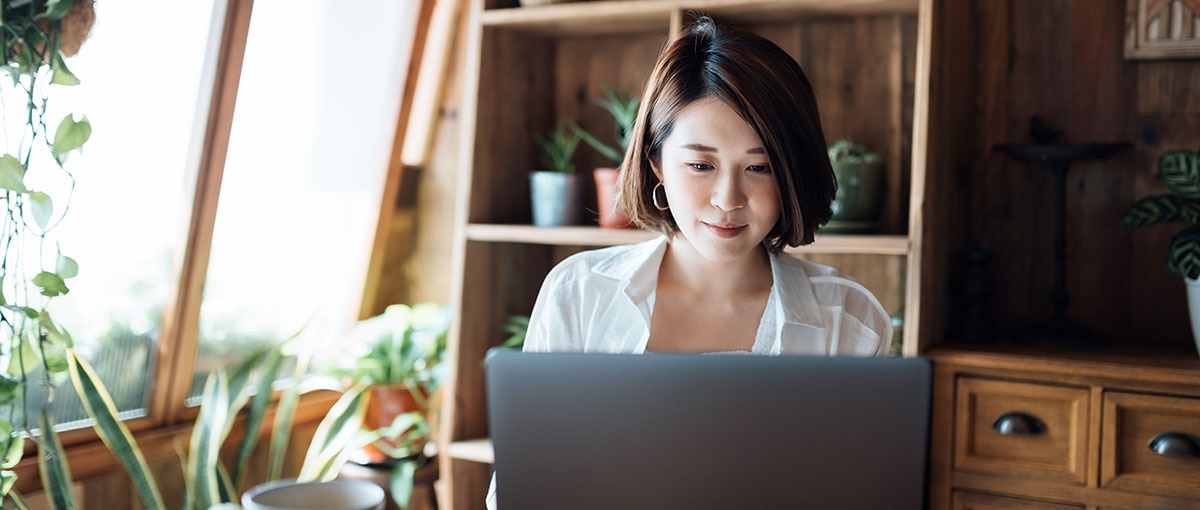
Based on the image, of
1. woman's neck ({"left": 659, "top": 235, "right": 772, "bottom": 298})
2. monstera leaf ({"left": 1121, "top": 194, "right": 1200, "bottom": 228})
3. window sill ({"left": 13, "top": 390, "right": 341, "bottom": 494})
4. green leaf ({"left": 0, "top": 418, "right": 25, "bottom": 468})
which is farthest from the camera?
window sill ({"left": 13, "top": 390, "right": 341, "bottom": 494})

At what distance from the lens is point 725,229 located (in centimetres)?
127

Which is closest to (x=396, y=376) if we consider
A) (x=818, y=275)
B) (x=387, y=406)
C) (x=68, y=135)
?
(x=387, y=406)

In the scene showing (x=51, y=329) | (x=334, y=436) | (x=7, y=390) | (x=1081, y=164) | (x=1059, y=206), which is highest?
(x=1081, y=164)

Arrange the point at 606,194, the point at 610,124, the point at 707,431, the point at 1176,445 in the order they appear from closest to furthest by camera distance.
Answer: the point at 707,431
the point at 1176,445
the point at 606,194
the point at 610,124

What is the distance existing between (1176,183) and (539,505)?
61.9 inches

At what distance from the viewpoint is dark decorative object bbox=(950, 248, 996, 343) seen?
2.16 meters

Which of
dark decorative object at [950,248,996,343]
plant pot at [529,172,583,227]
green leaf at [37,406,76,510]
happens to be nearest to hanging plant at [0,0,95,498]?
green leaf at [37,406,76,510]

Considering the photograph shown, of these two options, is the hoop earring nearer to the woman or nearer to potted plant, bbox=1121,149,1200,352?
the woman

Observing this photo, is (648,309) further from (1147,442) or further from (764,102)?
(1147,442)

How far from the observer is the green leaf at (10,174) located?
152 cm

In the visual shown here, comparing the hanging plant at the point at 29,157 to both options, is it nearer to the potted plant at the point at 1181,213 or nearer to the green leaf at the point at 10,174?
the green leaf at the point at 10,174

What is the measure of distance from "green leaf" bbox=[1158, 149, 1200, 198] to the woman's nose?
3.81ft

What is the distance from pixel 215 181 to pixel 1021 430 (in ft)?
6.16

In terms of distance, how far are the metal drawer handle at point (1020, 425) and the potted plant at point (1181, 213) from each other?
0.37 m
